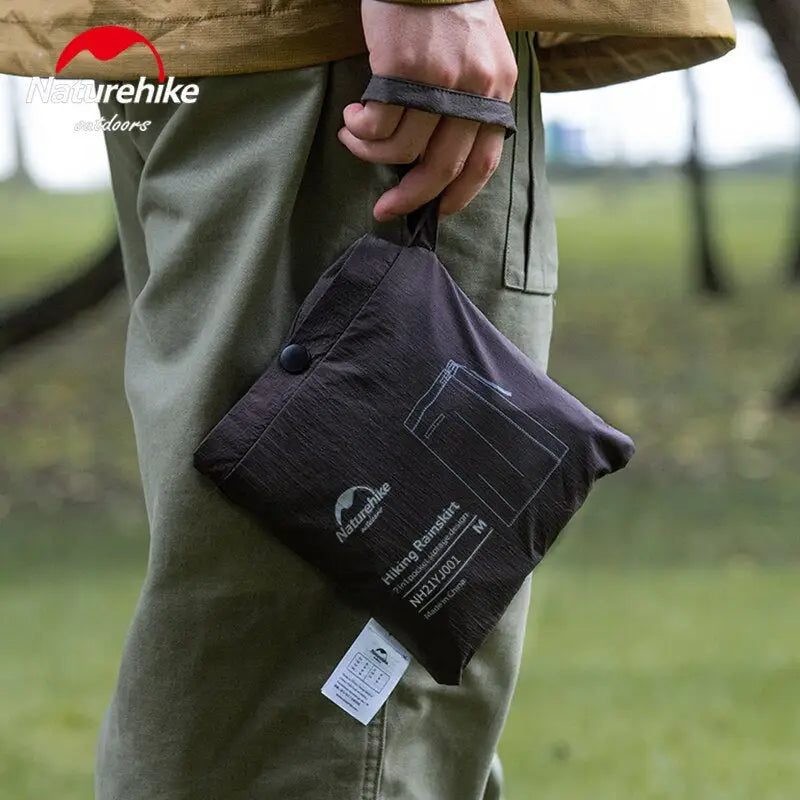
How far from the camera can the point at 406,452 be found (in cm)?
104

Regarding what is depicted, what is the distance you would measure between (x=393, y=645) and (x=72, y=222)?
13.6 m

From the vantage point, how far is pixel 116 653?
3035 mm

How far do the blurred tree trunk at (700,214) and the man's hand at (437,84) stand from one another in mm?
8721

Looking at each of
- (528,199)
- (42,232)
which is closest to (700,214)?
(42,232)

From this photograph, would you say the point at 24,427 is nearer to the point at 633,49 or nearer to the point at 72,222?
the point at 633,49

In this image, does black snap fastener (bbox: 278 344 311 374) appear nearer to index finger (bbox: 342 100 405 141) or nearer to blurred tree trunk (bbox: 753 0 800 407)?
index finger (bbox: 342 100 405 141)

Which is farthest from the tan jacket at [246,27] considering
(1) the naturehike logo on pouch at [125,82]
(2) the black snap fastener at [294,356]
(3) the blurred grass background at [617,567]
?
(3) the blurred grass background at [617,567]

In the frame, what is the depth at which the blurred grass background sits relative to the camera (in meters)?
2.34

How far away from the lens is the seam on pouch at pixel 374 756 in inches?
43.4

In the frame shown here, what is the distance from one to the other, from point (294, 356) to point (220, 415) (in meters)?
0.08

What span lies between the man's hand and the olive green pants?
0.12 ft

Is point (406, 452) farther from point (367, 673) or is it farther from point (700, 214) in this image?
point (700, 214)

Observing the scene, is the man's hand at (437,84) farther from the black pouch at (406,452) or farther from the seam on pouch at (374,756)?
the seam on pouch at (374,756)

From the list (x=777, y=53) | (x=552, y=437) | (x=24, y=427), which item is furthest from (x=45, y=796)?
(x=24, y=427)
